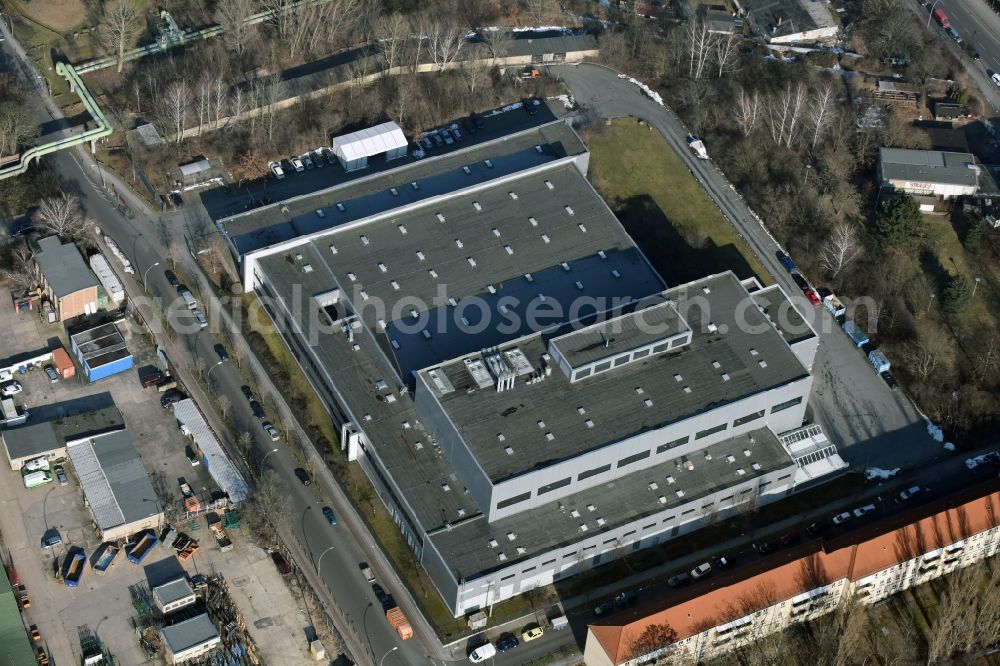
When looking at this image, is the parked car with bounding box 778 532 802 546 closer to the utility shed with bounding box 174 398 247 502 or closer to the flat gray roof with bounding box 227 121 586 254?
the flat gray roof with bounding box 227 121 586 254

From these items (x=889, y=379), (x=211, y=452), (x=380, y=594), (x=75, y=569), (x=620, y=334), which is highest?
(x=211, y=452)

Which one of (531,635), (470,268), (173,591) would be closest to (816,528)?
(531,635)

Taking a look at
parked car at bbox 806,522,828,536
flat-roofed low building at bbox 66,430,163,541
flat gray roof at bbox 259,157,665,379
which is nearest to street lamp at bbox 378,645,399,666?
flat-roofed low building at bbox 66,430,163,541

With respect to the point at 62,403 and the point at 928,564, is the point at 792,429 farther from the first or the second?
the point at 62,403

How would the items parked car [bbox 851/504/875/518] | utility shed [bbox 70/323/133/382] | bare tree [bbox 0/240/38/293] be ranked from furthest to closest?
bare tree [bbox 0/240/38/293] → utility shed [bbox 70/323/133/382] → parked car [bbox 851/504/875/518]

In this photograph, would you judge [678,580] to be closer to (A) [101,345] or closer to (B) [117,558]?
(B) [117,558]

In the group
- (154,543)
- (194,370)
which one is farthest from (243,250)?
(154,543)

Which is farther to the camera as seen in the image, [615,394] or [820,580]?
[615,394]
